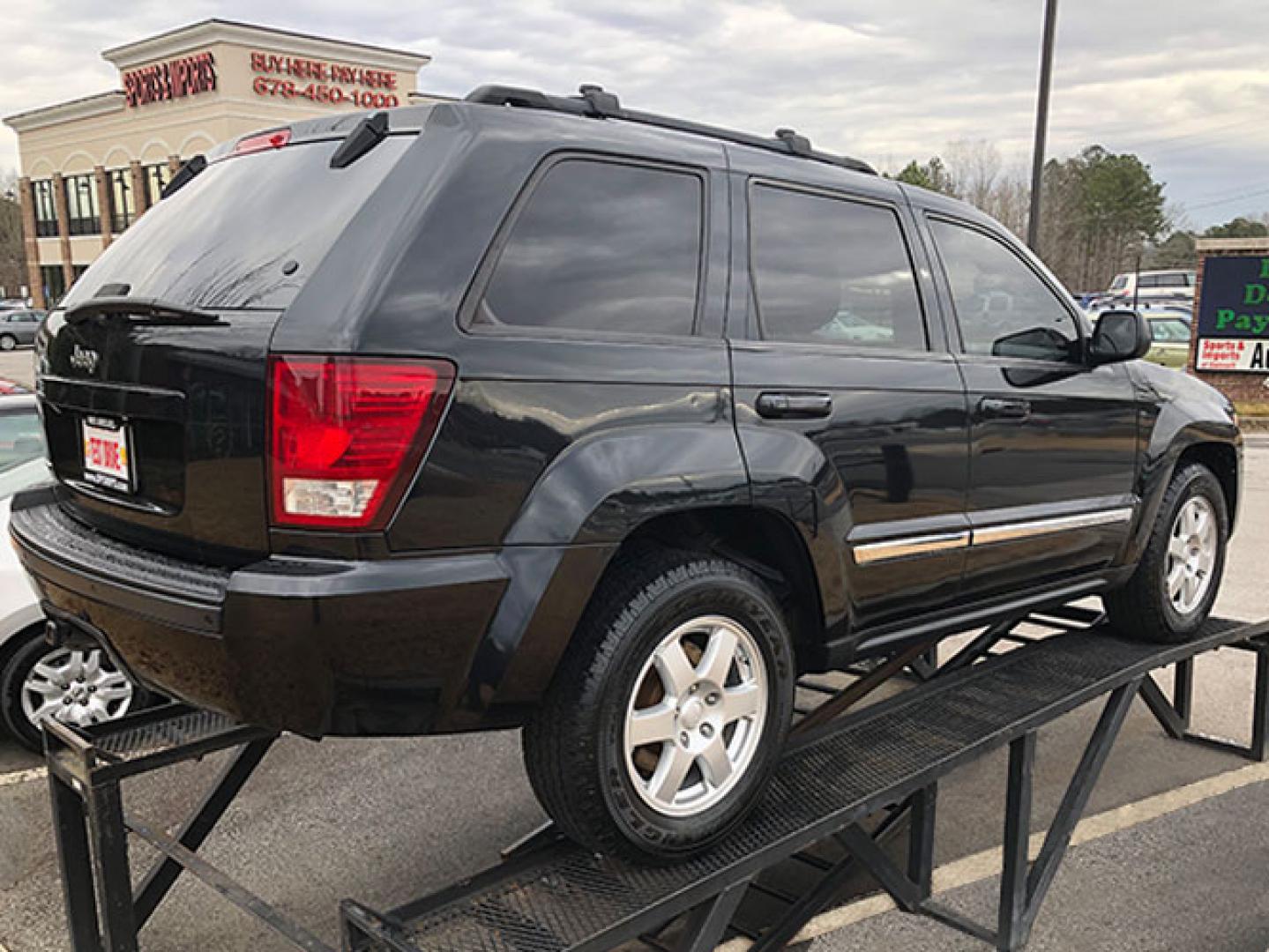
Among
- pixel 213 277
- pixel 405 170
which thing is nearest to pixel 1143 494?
pixel 405 170

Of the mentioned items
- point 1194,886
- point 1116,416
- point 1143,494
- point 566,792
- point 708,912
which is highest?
point 1116,416

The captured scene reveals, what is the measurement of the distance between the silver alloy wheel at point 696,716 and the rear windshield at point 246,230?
3.90 feet

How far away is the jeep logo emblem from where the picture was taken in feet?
8.57

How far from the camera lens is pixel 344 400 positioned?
2148mm

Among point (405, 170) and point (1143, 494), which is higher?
point (405, 170)

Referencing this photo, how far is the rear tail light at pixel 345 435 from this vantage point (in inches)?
84.8

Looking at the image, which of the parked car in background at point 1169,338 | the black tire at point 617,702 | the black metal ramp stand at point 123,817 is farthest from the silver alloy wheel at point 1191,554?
the parked car in background at point 1169,338

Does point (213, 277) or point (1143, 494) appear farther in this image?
point (1143, 494)

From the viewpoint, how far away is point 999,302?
3789mm

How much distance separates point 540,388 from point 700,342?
525 mm

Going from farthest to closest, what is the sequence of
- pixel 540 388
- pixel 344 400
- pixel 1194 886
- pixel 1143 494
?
1. pixel 1143 494
2. pixel 1194 886
3. pixel 540 388
4. pixel 344 400

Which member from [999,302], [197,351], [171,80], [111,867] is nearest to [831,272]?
[999,302]

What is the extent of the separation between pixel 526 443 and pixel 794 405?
0.83 meters

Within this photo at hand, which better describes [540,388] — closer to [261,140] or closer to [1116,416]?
[261,140]
